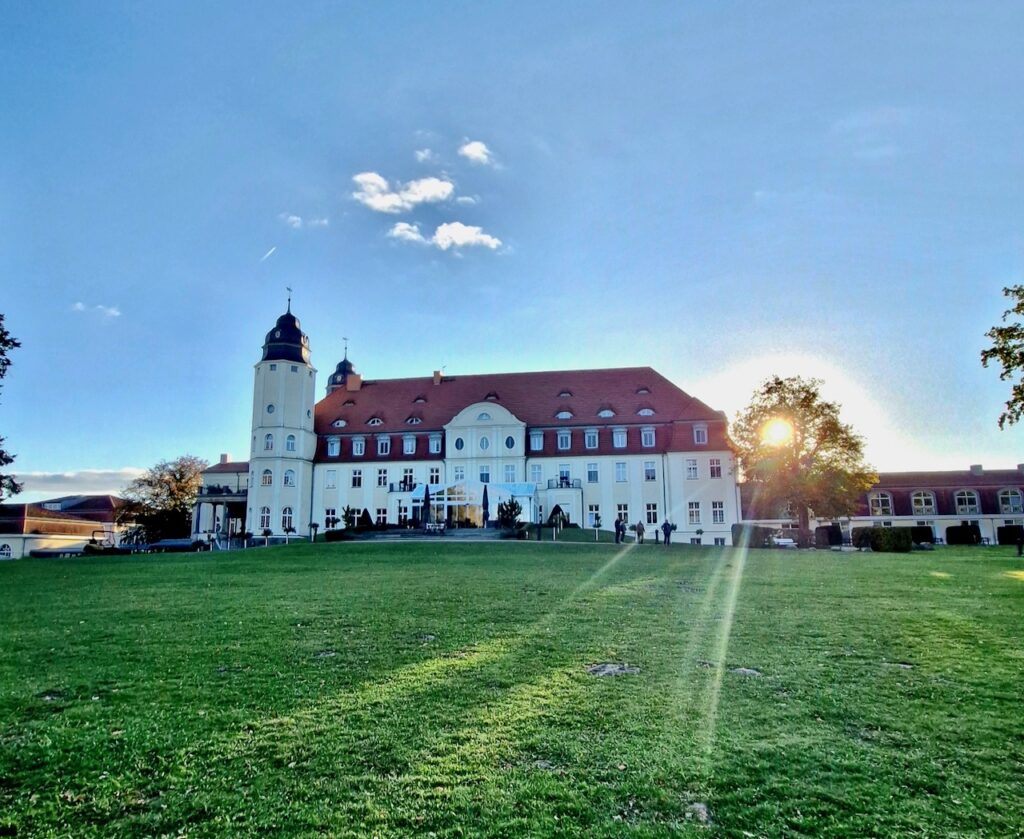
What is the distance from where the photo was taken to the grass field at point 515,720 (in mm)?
4043

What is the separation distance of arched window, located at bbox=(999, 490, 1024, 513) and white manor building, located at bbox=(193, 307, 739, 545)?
3372 cm

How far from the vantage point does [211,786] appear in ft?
14.3

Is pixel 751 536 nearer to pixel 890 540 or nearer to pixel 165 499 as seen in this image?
pixel 890 540

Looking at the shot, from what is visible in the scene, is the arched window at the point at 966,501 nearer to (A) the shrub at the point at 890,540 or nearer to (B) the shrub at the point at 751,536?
(B) the shrub at the point at 751,536

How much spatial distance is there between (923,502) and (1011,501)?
23.3ft

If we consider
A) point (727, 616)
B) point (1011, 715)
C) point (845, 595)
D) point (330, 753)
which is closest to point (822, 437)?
point (845, 595)

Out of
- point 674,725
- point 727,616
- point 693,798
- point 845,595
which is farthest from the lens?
point 845,595

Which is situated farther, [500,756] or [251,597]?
[251,597]

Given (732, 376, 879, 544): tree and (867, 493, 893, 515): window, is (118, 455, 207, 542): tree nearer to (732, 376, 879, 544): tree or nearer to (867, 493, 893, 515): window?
→ (732, 376, 879, 544): tree

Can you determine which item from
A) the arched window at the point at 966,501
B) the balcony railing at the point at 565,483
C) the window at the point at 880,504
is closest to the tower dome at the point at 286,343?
the balcony railing at the point at 565,483

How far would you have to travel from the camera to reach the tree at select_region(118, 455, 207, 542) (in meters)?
59.7

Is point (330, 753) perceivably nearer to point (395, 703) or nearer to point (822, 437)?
point (395, 703)

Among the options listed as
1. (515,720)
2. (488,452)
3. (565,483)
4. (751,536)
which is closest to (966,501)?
(751,536)

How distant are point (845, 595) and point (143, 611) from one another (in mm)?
11789
